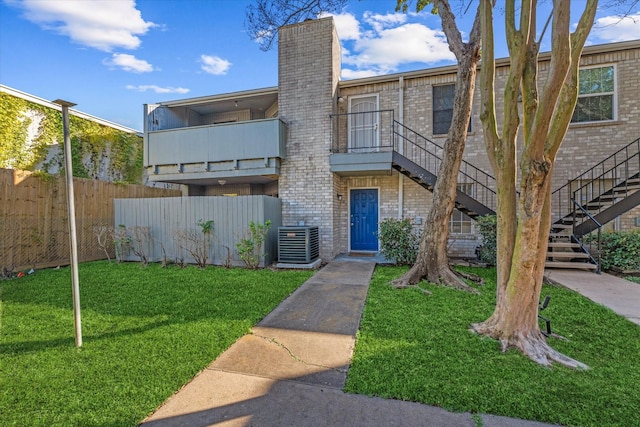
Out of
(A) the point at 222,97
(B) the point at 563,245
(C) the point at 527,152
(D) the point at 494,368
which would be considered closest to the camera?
(D) the point at 494,368

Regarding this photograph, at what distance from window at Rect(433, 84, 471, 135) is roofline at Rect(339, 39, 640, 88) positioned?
481mm

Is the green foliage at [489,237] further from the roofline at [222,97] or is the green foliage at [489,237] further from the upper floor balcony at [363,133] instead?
the roofline at [222,97]

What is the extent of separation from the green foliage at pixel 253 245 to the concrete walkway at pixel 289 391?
3.74 m

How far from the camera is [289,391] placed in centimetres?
254

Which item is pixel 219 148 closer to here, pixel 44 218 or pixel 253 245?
pixel 253 245

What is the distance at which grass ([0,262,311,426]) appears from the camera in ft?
7.61

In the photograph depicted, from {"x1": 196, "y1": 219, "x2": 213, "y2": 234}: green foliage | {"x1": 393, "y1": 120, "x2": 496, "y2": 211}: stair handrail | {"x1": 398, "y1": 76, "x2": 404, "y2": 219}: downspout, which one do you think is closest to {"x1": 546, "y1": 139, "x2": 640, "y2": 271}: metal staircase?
{"x1": 393, "y1": 120, "x2": 496, "y2": 211}: stair handrail

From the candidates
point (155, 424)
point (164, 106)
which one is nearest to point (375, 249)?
point (155, 424)

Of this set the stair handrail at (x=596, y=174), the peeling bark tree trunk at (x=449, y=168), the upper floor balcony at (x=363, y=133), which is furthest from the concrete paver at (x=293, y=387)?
the upper floor balcony at (x=363, y=133)

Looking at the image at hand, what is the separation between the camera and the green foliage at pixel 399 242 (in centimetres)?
773

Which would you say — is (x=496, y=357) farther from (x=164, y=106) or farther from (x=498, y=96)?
(x=164, y=106)

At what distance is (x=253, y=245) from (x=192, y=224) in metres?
2.13

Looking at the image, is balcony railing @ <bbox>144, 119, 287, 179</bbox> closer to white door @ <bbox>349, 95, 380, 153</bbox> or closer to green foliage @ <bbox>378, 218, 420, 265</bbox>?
white door @ <bbox>349, 95, 380, 153</bbox>

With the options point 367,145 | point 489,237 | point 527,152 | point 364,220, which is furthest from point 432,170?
point 527,152
